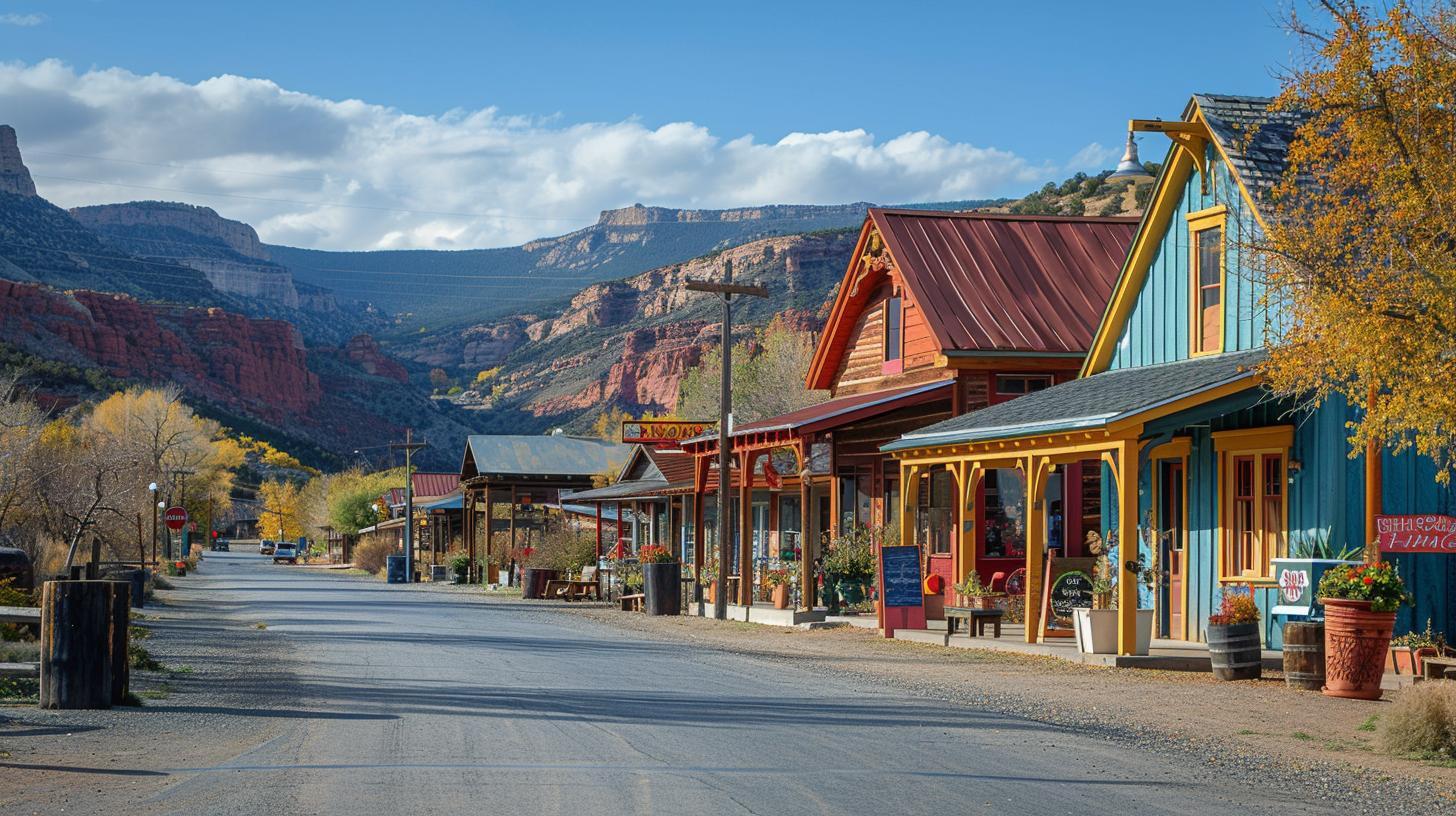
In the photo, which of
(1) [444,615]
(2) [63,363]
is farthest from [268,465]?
(1) [444,615]

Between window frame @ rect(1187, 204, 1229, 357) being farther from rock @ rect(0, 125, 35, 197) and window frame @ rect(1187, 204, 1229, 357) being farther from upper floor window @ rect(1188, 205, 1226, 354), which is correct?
rock @ rect(0, 125, 35, 197)

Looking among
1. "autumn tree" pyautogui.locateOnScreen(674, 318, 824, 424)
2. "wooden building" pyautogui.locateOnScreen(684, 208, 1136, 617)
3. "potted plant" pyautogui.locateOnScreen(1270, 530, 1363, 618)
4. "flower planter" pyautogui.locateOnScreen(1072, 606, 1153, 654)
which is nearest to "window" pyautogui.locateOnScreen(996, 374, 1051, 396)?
"wooden building" pyautogui.locateOnScreen(684, 208, 1136, 617)

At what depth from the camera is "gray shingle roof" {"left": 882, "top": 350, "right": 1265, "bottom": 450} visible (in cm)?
→ 1830

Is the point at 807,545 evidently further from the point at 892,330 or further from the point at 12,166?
the point at 12,166

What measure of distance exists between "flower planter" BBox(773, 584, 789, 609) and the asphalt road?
10896 millimetres

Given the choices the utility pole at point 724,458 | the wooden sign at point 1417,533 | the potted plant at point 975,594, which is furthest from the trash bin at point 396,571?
the wooden sign at point 1417,533

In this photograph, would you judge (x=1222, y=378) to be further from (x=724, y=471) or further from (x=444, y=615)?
(x=444, y=615)

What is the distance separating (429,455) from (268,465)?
1522 centimetres

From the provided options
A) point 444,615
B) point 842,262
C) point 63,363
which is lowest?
point 444,615

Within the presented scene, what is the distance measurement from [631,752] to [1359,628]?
7.98m

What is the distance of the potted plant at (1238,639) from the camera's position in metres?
16.7

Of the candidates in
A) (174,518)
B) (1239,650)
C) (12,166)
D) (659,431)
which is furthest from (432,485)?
(12,166)

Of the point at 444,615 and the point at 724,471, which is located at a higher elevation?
the point at 724,471

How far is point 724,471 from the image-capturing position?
102 feet
